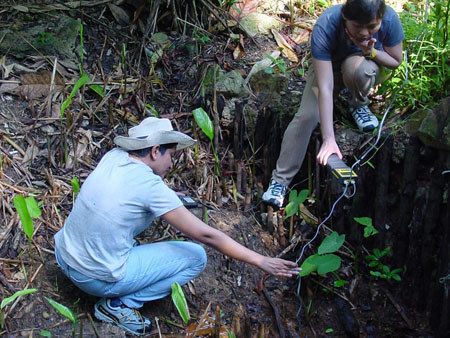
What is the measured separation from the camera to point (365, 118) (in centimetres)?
381

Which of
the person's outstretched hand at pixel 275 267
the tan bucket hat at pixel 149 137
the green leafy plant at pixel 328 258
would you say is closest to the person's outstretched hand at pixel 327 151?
the green leafy plant at pixel 328 258

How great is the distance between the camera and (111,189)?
285 cm

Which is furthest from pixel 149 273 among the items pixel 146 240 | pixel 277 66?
pixel 277 66

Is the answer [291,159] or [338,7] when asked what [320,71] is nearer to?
[338,7]

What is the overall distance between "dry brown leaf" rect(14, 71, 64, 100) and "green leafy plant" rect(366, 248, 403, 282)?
9.05ft

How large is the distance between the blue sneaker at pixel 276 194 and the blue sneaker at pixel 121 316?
1.36 meters

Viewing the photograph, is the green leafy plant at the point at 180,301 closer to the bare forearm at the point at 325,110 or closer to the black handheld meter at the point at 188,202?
the black handheld meter at the point at 188,202

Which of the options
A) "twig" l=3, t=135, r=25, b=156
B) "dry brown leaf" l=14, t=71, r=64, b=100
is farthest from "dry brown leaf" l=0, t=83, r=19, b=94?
"twig" l=3, t=135, r=25, b=156

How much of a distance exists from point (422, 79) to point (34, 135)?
2.93 meters

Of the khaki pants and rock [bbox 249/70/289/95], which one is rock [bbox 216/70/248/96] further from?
the khaki pants

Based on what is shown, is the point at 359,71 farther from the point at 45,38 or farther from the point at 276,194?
the point at 45,38

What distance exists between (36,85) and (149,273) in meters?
2.14

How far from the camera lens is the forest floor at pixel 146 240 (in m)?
3.27

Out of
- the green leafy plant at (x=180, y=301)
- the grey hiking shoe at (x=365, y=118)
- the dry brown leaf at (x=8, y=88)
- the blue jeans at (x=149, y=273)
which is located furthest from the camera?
the dry brown leaf at (x=8, y=88)
